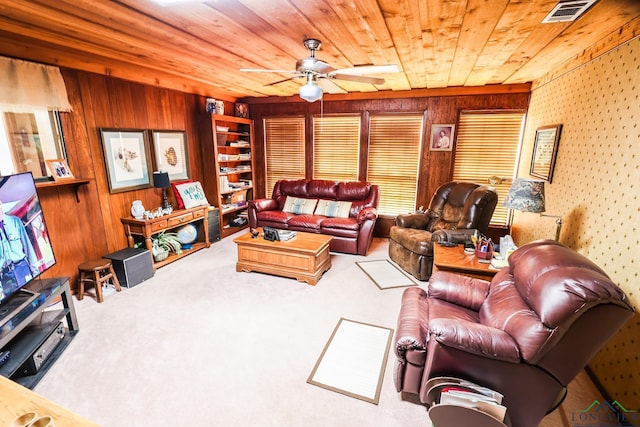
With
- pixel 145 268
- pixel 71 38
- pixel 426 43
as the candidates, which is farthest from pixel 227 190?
pixel 426 43

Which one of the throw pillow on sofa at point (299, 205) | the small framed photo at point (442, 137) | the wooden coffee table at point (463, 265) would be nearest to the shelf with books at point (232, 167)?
the throw pillow on sofa at point (299, 205)

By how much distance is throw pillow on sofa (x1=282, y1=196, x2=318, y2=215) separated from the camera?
4.86 metres

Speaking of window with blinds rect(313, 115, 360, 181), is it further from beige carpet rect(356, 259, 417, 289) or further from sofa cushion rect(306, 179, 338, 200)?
beige carpet rect(356, 259, 417, 289)

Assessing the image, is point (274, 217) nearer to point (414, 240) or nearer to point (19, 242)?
point (414, 240)

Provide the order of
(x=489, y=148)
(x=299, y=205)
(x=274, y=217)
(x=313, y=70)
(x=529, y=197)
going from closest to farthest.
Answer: (x=313, y=70) < (x=529, y=197) < (x=489, y=148) < (x=274, y=217) < (x=299, y=205)

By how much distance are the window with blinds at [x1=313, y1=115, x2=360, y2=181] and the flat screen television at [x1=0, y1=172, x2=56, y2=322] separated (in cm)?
397

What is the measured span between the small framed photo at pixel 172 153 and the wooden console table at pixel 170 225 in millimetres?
646

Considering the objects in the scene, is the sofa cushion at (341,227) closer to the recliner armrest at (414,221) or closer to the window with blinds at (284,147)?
the recliner armrest at (414,221)

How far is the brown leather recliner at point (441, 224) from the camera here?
3395mm

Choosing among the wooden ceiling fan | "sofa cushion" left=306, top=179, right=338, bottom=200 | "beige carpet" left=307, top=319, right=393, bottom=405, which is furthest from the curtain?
"beige carpet" left=307, top=319, right=393, bottom=405

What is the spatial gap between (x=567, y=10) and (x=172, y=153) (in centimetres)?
447

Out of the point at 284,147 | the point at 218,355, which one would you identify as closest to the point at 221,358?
the point at 218,355

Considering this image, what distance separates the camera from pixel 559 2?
5.50 ft

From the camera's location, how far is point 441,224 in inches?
157
